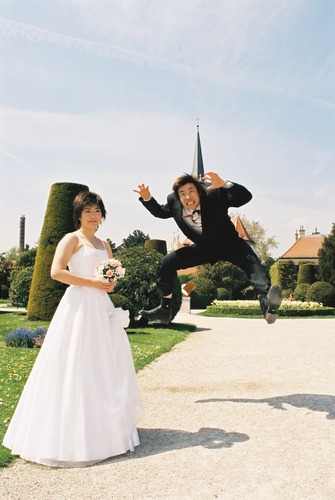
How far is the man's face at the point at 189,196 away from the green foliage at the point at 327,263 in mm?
26940

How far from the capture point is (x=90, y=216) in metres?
4.25

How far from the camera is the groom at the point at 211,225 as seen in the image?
4695mm

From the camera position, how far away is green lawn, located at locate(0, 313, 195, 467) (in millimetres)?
5548

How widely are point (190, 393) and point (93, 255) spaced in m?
3.16

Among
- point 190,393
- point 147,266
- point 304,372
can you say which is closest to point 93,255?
point 190,393

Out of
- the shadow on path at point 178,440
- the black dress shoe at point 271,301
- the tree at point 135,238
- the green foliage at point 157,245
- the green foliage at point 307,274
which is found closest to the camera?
the shadow on path at point 178,440

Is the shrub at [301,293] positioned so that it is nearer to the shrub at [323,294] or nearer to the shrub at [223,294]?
the shrub at [323,294]

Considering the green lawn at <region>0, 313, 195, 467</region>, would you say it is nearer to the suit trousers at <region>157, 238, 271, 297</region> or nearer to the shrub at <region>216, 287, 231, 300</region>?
the suit trousers at <region>157, 238, 271, 297</region>

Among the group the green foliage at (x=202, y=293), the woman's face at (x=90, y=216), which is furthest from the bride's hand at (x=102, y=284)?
the green foliage at (x=202, y=293)

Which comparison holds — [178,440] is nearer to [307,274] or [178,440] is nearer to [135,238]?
[307,274]

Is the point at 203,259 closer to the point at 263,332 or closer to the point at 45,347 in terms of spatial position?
the point at 45,347

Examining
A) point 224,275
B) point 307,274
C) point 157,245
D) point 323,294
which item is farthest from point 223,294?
point 157,245

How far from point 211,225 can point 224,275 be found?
26.1 metres

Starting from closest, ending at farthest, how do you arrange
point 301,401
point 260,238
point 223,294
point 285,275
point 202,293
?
point 301,401, point 202,293, point 223,294, point 285,275, point 260,238
